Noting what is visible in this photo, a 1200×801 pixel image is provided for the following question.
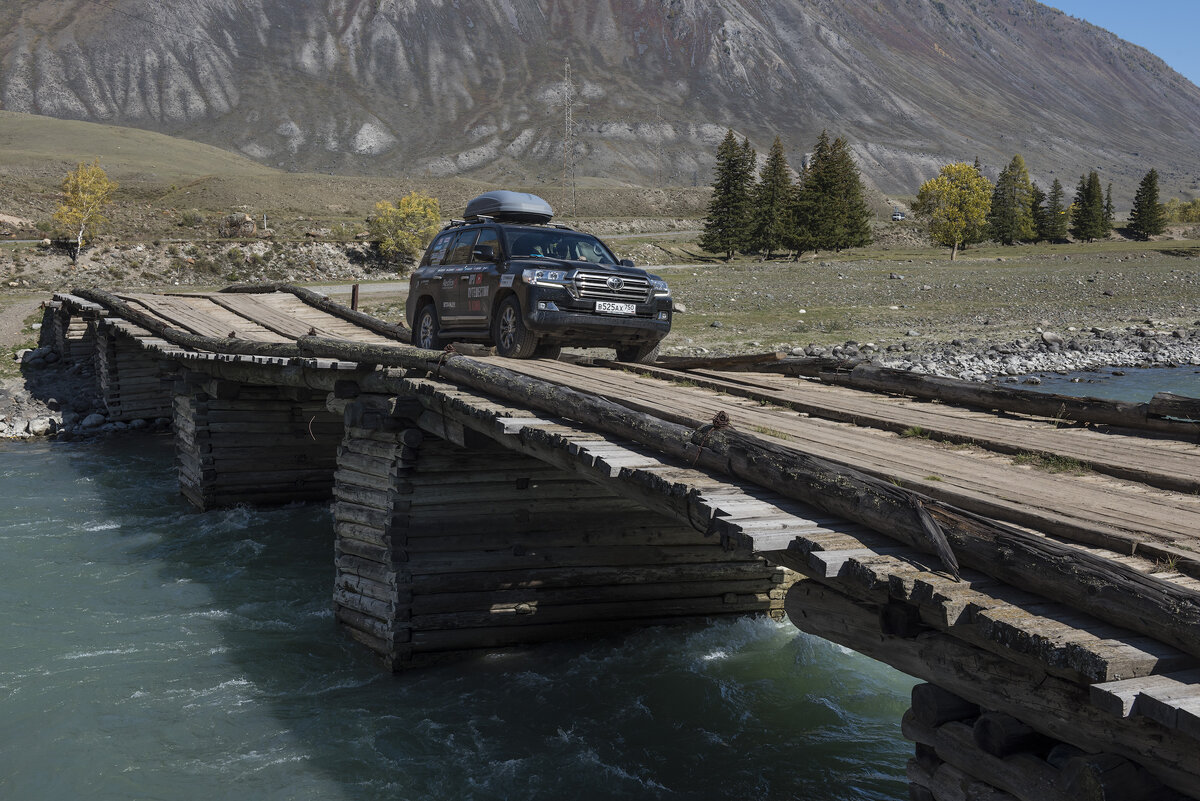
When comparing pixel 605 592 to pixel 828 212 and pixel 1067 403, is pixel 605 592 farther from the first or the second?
pixel 828 212

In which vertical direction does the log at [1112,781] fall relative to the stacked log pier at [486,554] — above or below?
above

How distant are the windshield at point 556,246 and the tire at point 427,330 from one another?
78.2 inches

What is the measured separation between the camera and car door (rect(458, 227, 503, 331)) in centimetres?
1280

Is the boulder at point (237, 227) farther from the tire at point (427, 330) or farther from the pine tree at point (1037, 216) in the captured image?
the pine tree at point (1037, 216)

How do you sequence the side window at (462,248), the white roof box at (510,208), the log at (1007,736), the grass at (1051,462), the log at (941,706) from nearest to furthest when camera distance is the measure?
the log at (1007,736) → the log at (941,706) → the grass at (1051,462) → the side window at (462,248) → the white roof box at (510,208)

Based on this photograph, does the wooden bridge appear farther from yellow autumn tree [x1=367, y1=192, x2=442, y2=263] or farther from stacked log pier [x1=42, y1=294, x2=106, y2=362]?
yellow autumn tree [x1=367, y1=192, x2=442, y2=263]

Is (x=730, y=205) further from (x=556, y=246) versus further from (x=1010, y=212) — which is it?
(x=556, y=246)

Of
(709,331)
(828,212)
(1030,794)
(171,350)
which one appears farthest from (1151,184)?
(1030,794)

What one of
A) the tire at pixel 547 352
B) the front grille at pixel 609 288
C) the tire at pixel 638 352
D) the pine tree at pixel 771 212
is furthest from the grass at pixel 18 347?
the pine tree at pixel 771 212

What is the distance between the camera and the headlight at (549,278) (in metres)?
12.1

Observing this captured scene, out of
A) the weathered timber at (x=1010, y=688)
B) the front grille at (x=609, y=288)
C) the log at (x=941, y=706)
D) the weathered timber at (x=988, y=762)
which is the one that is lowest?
the weathered timber at (x=988, y=762)

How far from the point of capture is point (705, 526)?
548 centimetres

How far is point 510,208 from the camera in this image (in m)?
15.9

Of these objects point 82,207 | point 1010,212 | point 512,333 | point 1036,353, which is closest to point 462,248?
point 512,333
